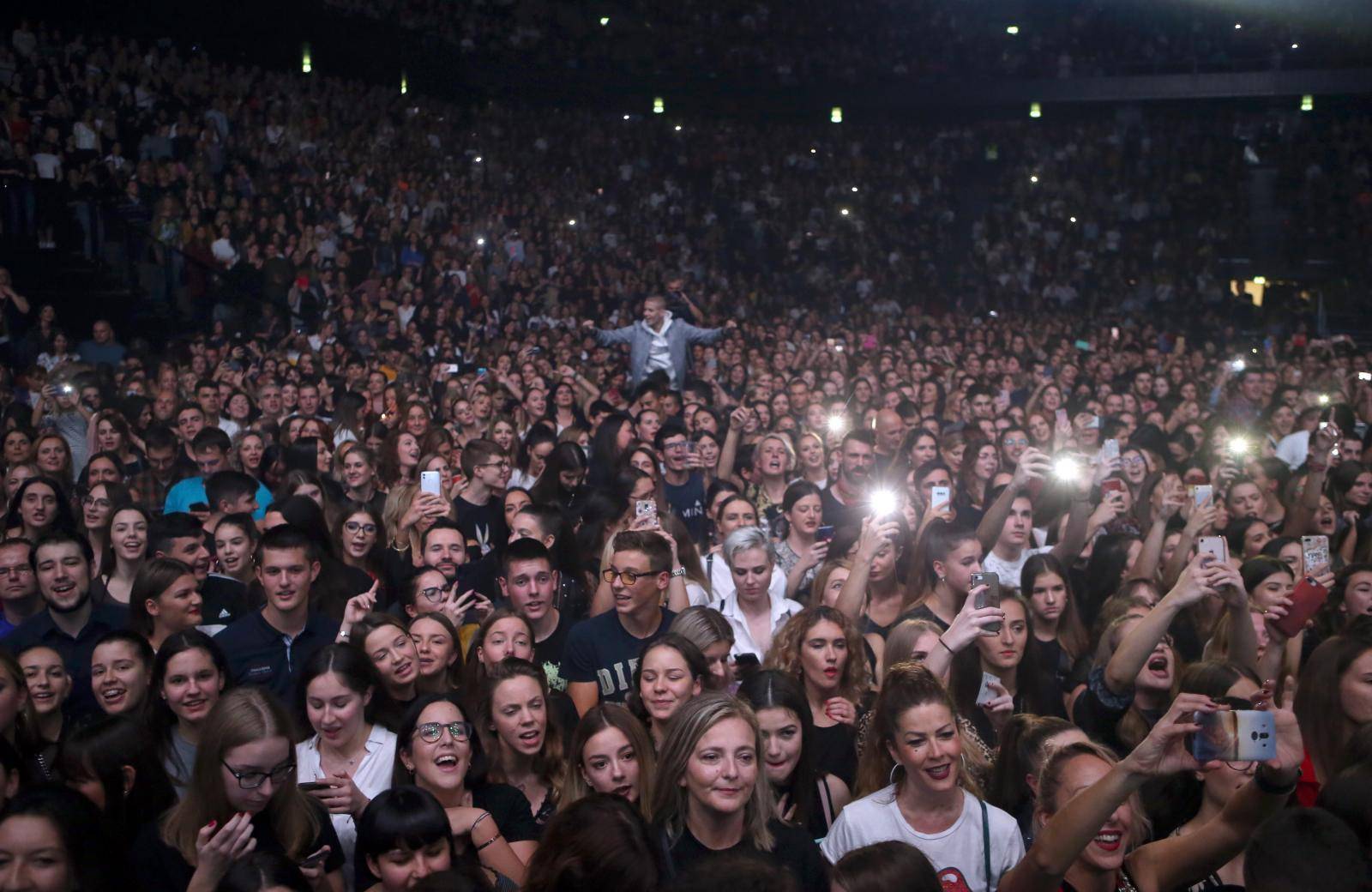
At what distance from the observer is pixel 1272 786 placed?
10.3ft

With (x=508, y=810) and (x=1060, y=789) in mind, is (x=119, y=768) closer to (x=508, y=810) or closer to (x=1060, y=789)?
(x=508, y=810)

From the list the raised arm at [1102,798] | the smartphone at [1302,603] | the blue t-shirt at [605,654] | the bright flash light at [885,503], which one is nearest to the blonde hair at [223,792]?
the blue t-shirt at [605,654]

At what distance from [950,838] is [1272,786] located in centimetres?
83

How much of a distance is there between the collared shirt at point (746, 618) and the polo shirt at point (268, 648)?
1.68 metres

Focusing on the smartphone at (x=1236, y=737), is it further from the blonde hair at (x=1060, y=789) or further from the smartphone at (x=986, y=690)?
the smartphone at (x=986, y=690)

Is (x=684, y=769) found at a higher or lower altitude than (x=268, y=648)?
lower

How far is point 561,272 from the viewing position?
68.6 ft

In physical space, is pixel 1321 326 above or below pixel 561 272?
below

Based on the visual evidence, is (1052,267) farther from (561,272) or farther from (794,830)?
(794,830)

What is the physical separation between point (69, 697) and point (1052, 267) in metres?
22.9

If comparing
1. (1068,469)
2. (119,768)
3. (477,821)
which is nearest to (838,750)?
(477,821)

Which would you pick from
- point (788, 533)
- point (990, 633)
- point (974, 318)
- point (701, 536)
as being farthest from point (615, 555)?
point (974, 318)

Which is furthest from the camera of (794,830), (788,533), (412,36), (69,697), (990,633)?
(412,36)

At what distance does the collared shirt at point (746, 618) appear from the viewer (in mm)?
5438
